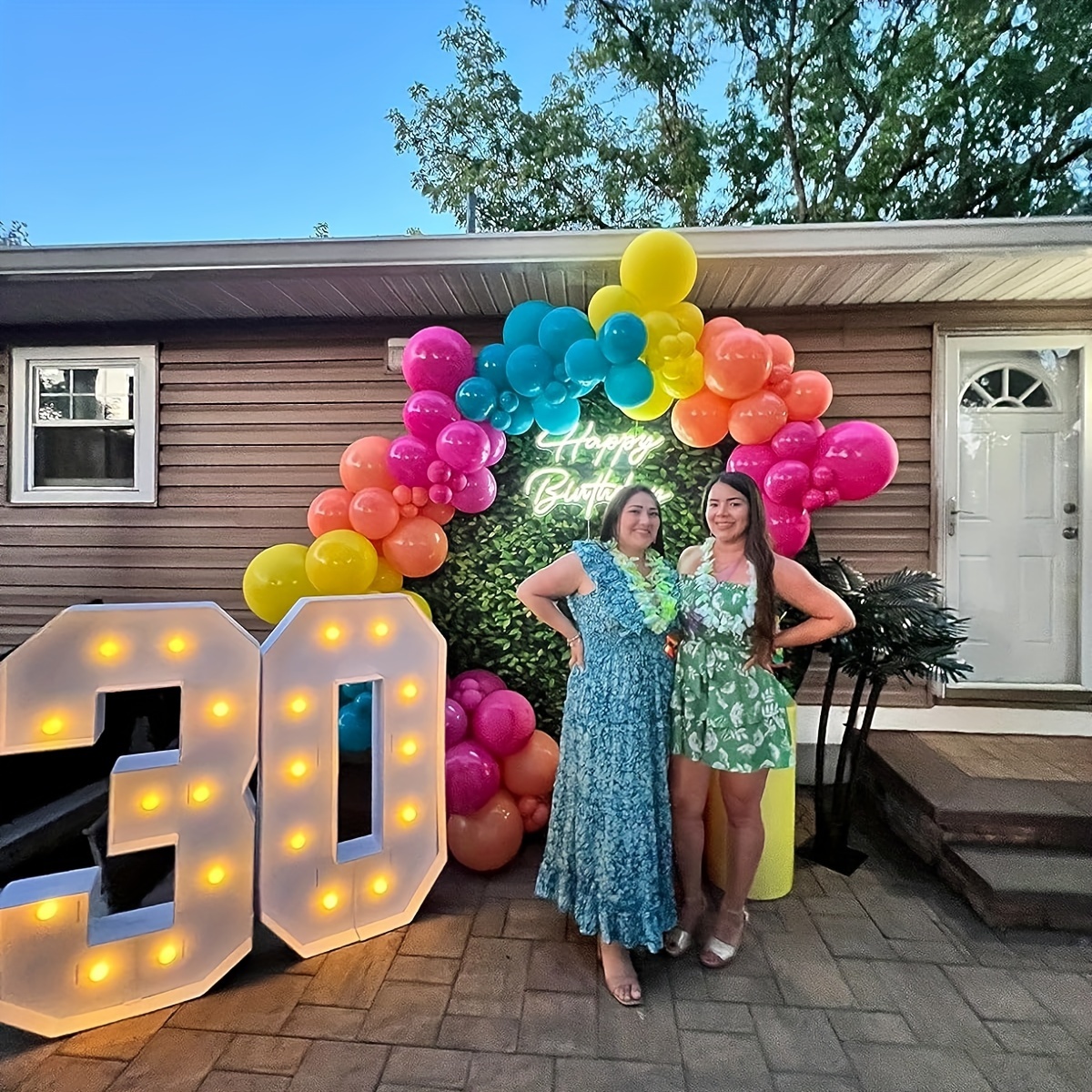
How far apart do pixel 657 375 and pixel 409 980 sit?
7.67ft

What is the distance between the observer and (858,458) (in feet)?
8.83

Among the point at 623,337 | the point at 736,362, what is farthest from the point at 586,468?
the point at 736,362

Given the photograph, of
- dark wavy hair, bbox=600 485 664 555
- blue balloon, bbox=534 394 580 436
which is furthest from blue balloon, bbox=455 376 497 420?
dark wavy hair, bbox=600 485 664 555

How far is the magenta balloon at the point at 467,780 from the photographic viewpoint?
2.56 metres

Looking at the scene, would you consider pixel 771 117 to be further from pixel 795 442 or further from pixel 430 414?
pixel 430 414

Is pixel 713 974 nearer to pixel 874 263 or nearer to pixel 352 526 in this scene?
pixel 352 526

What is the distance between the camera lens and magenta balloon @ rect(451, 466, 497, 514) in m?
3.04

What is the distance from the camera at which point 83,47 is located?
15.9 metres

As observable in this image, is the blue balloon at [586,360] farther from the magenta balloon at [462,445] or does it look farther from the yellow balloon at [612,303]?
the magenta balloon at [462,445]

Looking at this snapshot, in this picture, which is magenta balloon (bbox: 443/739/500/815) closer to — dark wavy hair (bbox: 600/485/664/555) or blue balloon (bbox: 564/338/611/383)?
dark wavy hair (bbox: 600/485/664/555)

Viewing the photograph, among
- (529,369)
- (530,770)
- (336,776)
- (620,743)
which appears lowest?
(530,770)

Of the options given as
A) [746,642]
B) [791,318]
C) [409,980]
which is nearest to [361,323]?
[791,318]

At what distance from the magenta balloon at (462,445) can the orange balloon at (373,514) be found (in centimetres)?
32

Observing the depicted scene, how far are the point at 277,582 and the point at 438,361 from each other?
121 centimetres
